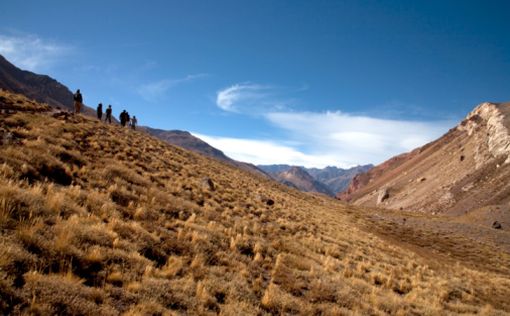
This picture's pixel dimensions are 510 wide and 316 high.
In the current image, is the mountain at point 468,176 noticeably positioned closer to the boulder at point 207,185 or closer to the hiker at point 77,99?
the boulder at point 207,185

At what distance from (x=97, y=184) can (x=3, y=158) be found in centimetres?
331

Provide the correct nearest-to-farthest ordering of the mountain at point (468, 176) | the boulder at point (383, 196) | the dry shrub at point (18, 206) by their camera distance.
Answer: the dry shrub at point (18, 206) → the mountain at point (468, 176) → the boulder at point (383, 196)

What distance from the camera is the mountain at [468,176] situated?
198 ft

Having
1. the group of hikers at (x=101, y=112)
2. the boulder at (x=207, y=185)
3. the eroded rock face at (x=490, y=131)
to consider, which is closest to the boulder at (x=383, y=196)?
the eroded rock face at (x=490, y=131)

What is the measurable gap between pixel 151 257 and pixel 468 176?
265ft

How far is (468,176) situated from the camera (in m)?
70.3

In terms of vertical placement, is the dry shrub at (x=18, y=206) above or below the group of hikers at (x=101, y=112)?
below

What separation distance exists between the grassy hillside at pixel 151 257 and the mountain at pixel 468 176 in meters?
49.1

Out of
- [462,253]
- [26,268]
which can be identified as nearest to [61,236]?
[26,268]

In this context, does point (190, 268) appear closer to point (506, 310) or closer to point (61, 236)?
point (61, 236)

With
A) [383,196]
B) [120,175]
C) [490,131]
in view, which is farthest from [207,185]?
[383,196]

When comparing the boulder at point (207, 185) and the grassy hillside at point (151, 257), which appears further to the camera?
the boulder at point (207, 185)

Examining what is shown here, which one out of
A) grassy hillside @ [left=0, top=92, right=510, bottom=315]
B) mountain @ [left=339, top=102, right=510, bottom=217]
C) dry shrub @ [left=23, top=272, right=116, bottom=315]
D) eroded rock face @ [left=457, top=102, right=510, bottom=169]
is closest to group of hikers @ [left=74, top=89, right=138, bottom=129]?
grassy hillside @ [left=0, top=92, right=510, bottom=315]

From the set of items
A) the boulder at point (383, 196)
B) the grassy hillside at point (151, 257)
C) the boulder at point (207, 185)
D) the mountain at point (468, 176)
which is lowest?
the grassy hillside at point (151, 257)
